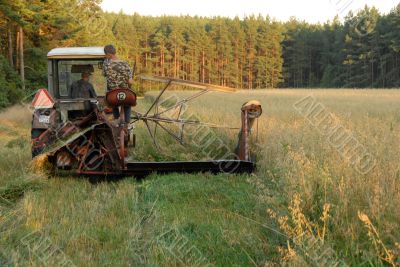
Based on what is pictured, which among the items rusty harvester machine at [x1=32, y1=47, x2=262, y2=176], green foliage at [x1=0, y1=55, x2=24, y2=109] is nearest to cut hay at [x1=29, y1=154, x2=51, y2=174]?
rusty harvester machine at [x1=32, y1=47, x2=262, y2=176]

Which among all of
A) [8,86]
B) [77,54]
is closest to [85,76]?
[77,54]

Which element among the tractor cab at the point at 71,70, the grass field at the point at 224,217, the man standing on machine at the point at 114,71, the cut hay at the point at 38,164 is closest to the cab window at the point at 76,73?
the tractor cab at the point at 71,70

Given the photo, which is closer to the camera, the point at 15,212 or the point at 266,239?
the point at 266,239

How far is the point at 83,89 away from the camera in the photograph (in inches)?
324

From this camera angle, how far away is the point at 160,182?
659cm

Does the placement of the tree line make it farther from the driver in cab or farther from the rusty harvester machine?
the rusty harvester machine

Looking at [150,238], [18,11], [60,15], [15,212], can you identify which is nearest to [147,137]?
[15,212]

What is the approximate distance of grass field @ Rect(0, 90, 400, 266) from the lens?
3.55 metres

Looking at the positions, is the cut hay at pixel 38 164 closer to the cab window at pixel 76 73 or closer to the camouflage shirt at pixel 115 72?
the camouflage shirt at pixel 115 72

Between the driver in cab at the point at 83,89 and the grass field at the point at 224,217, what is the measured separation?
2085mm

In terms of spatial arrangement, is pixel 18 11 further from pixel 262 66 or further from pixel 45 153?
pixel 262 66

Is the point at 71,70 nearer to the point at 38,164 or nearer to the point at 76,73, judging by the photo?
the point at 76,73

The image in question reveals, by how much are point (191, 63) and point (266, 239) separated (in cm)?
7705

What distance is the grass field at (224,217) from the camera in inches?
140
